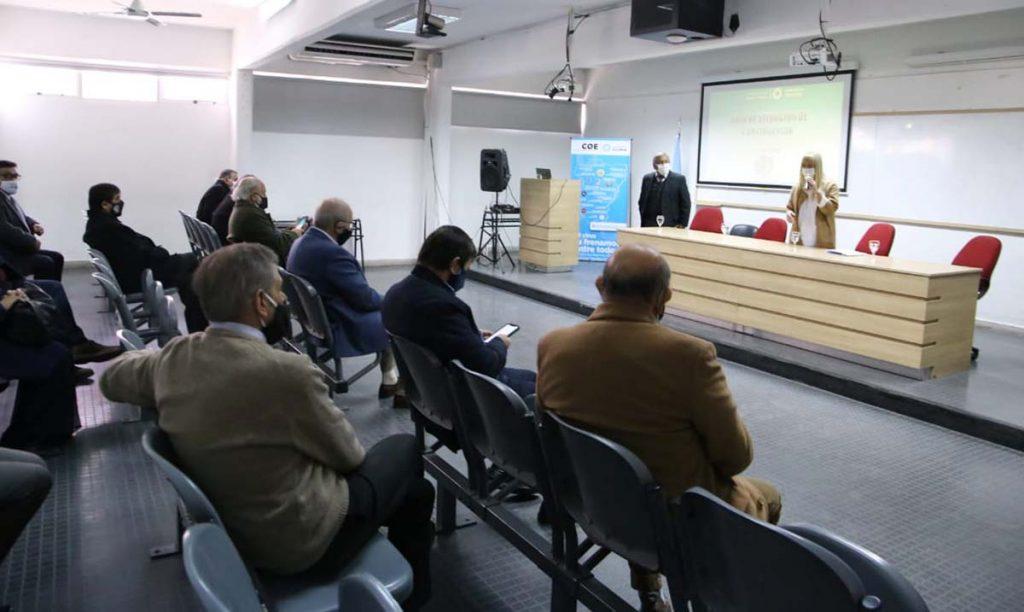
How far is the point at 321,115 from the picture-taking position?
10328mm

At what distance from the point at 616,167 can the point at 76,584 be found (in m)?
9.00

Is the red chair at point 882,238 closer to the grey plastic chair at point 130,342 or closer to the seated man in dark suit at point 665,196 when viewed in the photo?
the seated man in dark suit at point 665,196

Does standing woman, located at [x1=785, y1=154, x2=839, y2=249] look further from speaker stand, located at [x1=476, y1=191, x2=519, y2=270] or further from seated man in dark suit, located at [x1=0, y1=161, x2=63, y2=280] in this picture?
seated man in dark suit, located at [x1=0, y1=161, x2=63, y2=280]

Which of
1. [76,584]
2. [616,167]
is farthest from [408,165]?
[76,584]

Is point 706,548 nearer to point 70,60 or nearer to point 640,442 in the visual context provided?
point 640,442

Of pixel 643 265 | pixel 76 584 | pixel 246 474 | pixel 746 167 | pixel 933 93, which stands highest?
pixel 933 93

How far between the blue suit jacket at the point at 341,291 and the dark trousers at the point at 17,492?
2.12 m

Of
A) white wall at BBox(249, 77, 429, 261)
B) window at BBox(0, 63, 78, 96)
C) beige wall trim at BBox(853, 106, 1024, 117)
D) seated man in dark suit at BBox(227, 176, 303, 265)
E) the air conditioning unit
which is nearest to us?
seated man in dark suit at BBox(227, 176, 303, 265)

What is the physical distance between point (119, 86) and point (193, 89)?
0.84 meters

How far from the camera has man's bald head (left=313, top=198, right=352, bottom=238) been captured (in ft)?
14.3

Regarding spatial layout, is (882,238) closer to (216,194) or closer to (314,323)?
(314,323)

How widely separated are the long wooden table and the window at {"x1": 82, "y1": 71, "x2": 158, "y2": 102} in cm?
692

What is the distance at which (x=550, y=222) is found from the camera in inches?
368

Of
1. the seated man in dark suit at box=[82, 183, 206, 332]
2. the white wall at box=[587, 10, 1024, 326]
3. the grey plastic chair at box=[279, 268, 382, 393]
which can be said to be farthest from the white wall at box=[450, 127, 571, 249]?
the grey plastic chair at box=[279, 268, 382, 393]
